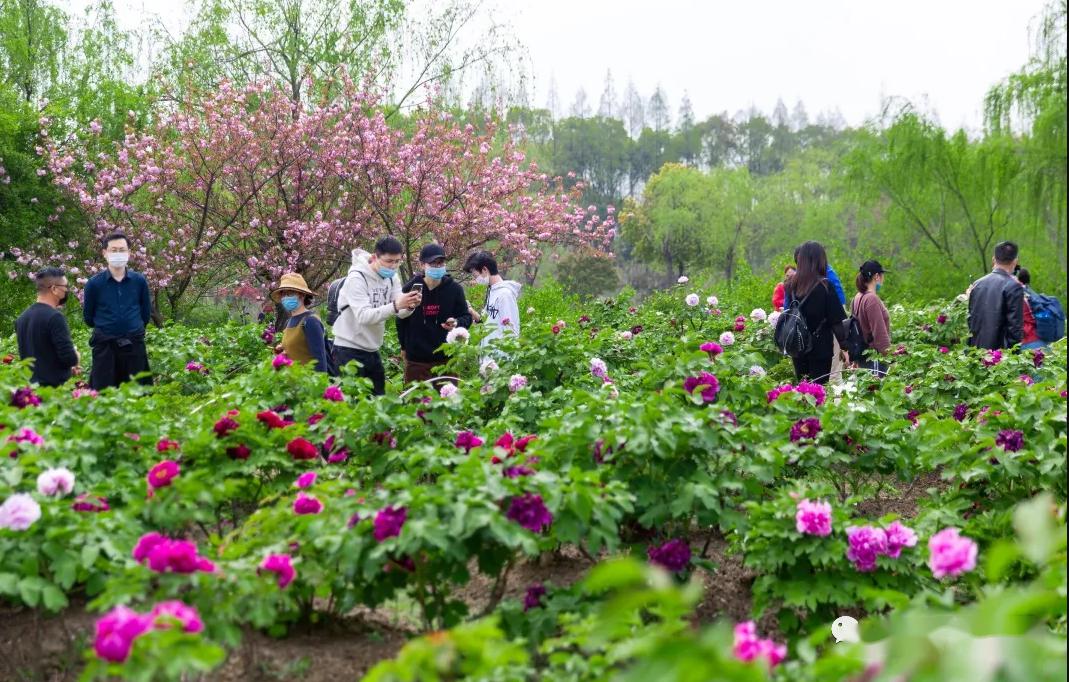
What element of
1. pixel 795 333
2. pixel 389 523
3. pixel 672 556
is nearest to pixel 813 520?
pixel 672 556

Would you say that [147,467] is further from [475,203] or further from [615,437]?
[475,203]

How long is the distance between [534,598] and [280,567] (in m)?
0.87

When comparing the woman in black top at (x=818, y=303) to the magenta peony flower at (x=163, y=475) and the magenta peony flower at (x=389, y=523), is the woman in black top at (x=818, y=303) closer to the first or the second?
the magenta peony flower at (x=389, y=523)

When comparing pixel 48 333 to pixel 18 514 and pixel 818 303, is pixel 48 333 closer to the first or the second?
pixel 18 514

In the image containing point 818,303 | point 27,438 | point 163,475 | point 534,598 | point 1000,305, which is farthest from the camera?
point 1000,305

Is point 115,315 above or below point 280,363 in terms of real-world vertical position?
above

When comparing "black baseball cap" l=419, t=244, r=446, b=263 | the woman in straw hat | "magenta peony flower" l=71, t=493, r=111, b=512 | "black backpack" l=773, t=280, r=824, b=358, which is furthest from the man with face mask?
"black backpack" l=773, t=280, r=824, b=358

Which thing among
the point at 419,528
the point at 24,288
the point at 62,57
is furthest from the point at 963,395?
the point at 62,57

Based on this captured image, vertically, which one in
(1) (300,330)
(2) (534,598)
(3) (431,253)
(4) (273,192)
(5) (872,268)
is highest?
(4) (273,192)

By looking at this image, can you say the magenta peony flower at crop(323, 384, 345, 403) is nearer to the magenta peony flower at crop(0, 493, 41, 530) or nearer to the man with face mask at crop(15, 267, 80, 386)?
the magenta peony flower at crop(0, 493, 41, 530)

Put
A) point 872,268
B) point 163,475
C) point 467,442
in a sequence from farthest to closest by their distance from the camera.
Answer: point 872,268
point 467,442
point 163,475

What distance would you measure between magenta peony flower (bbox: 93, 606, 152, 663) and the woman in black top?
4978mm

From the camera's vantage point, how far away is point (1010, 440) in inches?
149

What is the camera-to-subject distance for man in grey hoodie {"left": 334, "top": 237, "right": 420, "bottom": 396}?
6465 mm
